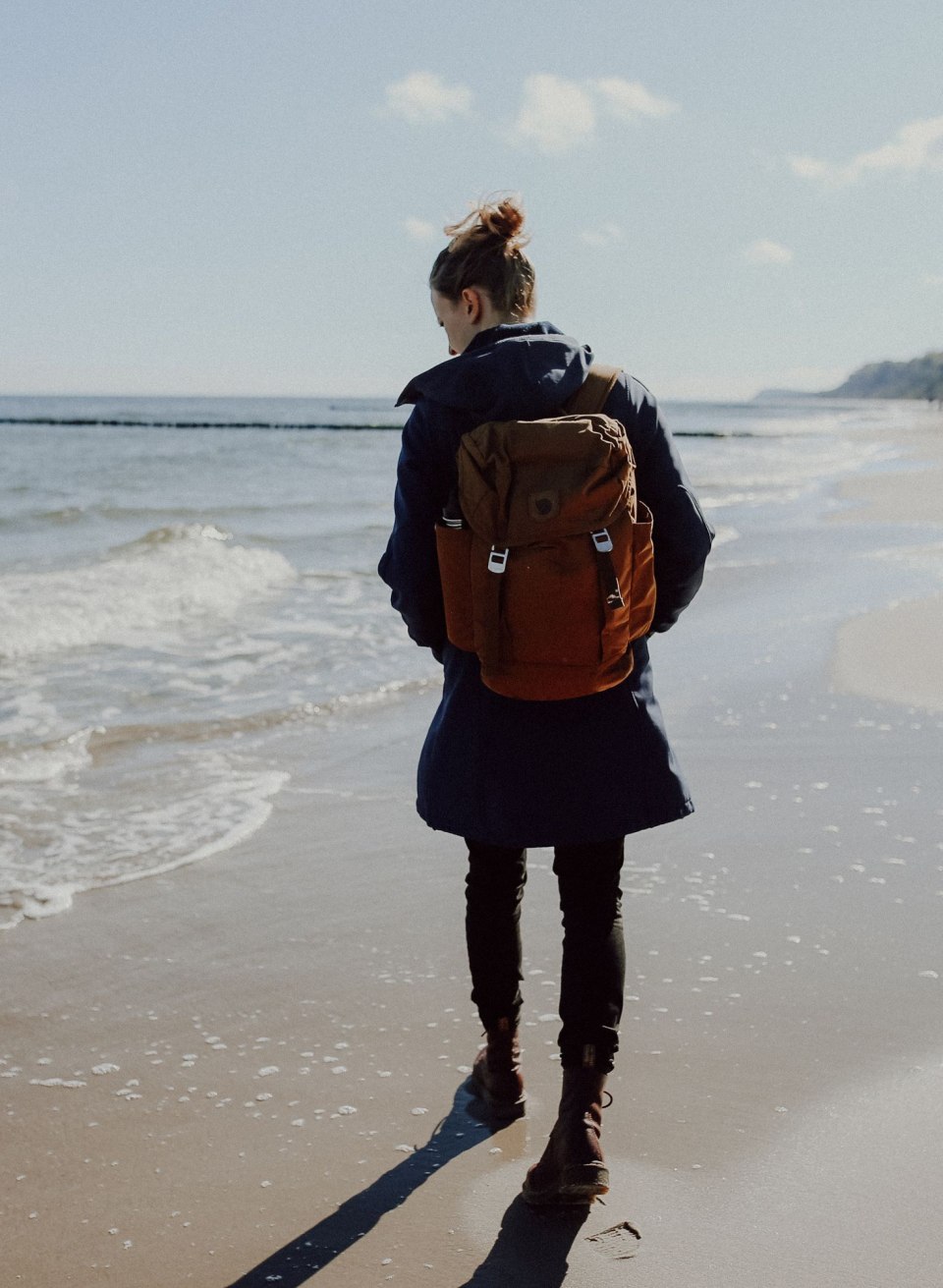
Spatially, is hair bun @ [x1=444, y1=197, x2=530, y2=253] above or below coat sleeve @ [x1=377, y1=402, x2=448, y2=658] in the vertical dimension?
above

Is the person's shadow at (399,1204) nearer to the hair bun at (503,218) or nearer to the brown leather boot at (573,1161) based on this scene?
the brown leather boot at (573,1161)

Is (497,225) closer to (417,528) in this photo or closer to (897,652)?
(417,528)

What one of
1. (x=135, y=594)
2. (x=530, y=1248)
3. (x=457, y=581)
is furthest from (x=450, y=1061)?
(x=135, y=594)

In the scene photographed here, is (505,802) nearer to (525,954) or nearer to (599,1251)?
(599,1251)

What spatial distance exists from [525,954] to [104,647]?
201 inches

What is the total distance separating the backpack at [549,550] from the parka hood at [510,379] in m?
0.04

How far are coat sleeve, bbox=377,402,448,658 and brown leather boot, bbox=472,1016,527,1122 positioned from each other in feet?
2.76

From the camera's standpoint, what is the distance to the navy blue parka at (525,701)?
2.01 m

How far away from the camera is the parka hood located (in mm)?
1991

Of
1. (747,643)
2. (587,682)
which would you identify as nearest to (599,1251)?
(587,682)

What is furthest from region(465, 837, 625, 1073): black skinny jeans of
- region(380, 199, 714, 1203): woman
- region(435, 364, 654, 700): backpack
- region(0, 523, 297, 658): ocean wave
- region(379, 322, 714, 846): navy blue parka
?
region(0, 523, 297, 658): ocean wave

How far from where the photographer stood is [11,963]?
3127 mm

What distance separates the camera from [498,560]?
77.7 inches

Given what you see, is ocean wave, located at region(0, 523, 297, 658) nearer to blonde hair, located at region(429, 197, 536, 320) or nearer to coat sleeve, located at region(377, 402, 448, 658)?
coat sleeve, located at region(377, 402, 448, 658)
